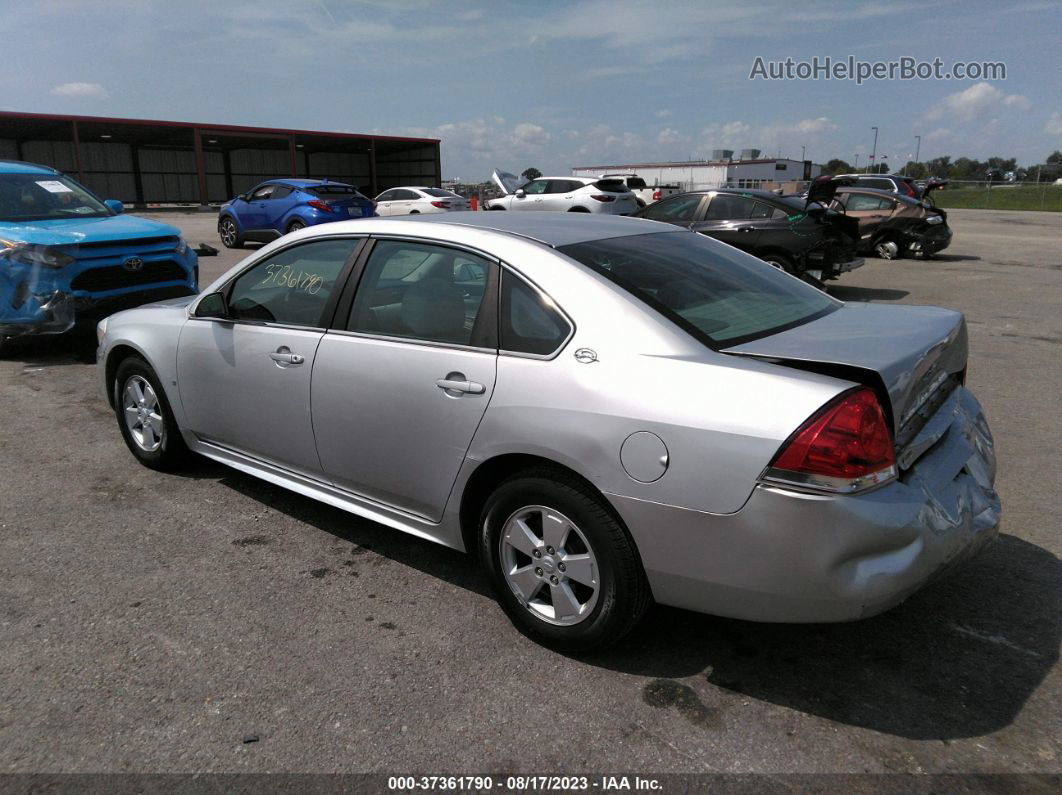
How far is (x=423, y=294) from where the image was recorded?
3.38 metres

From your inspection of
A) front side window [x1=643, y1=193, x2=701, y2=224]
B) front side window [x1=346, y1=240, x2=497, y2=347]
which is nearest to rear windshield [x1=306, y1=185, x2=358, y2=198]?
front side window [x1=643, y1=193, x2=701, y2=224]

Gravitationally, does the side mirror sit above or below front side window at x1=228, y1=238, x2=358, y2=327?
below

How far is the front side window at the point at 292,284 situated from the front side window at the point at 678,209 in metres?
9.02

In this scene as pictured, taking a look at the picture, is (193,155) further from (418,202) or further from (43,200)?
(43,200)

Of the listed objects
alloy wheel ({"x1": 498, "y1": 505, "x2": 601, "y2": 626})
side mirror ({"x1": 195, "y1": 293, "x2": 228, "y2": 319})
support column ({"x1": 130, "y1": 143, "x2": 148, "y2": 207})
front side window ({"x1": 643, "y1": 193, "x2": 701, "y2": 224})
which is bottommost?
alloy wheel ({"x1": 498, "y1": 505, "x2": 601, "y2": 626})

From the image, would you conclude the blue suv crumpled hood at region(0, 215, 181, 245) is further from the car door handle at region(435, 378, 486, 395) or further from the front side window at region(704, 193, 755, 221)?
the front side window at region(704, 193, 755, 221)

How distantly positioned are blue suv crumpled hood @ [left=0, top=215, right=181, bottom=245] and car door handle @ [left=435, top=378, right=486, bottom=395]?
19.0 feet

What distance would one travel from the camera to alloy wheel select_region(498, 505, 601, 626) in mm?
2758

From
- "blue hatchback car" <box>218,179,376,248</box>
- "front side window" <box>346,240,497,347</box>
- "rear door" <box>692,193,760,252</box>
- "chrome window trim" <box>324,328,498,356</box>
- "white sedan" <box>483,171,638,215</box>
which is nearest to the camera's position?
"chrome window trim" <box>324,328,498,356</box>

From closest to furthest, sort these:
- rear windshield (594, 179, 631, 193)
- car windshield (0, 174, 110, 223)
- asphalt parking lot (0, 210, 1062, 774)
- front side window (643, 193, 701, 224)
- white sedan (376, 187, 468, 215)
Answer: asphalt parking lot (0, 210, 1062, 774), car windshield (0, 174, 110, 223), front side window (643, 193, 701, 224), rear windshield (594, 179, 631, 193), white sedan (376, 187, 468, 215)

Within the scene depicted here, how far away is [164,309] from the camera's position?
4609 millimetres

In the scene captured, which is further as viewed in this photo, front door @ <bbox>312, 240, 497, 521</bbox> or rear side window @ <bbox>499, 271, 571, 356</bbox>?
front door @ <bbox>312, 240, 497, 521</bbox>

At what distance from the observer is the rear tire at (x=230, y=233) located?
1811 centimetres

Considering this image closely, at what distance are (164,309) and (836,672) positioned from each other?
3975 millimetres
